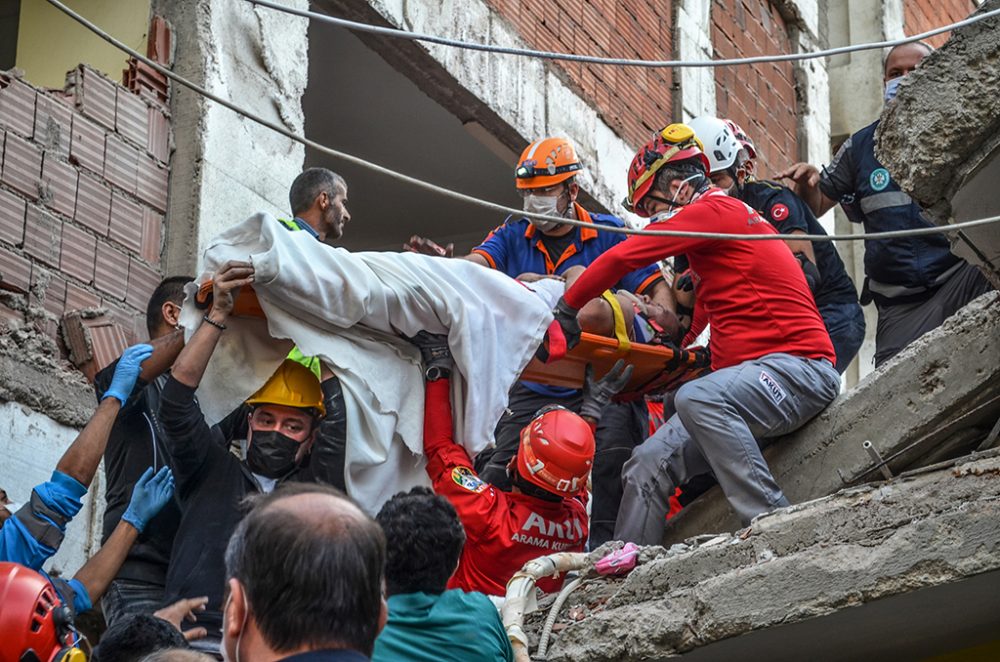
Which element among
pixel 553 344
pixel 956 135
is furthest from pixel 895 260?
pixel 956 135

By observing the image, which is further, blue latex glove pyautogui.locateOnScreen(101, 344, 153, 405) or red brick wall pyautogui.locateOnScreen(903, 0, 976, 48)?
red brick wall pyautogui.locateOnScreen(903, 0, 976, 48)

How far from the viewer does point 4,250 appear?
6980mm

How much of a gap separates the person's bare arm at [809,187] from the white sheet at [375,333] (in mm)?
1982

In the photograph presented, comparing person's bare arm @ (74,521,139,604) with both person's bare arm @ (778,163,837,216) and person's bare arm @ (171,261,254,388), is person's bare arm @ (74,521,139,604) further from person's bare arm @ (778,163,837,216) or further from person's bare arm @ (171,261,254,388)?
person's bare arm @ (778,163,837,216)

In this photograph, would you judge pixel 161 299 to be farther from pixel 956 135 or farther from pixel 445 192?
pixel 956 135

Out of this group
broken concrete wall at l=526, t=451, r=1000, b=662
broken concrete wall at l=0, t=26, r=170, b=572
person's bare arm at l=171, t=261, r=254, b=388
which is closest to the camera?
broken concrete wall at l=526, t=451, r=1000, b=662

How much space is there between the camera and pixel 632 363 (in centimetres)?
678

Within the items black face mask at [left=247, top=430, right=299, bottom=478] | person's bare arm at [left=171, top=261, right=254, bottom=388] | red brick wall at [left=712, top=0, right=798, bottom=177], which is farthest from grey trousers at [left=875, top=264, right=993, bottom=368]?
red brick wall at [left=712, top=0, right=798, bottom=177]

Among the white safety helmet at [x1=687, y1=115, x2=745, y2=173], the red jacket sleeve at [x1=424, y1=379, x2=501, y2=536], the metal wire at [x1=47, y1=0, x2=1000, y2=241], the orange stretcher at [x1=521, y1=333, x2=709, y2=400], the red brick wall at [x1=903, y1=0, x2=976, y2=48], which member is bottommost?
the red jacket sleeve at [x1=424, y1=379, x2=501, y2=536]

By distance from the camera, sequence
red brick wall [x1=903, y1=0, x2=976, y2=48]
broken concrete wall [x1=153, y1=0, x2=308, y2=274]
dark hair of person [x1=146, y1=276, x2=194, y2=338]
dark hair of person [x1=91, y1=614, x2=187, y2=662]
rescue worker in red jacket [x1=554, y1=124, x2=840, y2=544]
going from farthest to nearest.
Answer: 1. red brick wall [x1=903, y1=0, x2=976, y2=48]
2. broken concrete wall [x1=153, y1=0, x2=308, y2=274]
3. dark hair of person [x1=146, y1=276, x2=194, y2=338]
4. rescue worker in red jacket [x1=554, y1=124, x2=840, y2=544]
5. dark hair of person [x1=91, y1=614, x2=187, y2=662]

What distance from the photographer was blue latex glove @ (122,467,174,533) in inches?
234

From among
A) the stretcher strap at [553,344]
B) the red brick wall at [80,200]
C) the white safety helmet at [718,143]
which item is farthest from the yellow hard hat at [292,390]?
the white safety helmet at [718,143]

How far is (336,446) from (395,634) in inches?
62.8

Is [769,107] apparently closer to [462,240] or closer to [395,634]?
[462,240]
